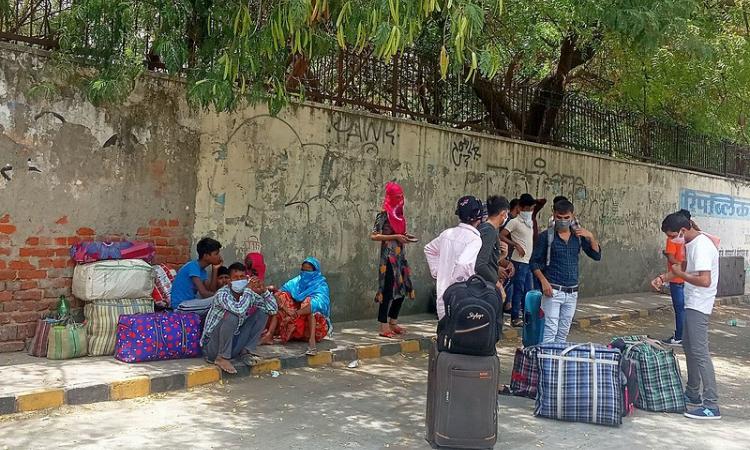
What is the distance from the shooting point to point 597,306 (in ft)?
44.2

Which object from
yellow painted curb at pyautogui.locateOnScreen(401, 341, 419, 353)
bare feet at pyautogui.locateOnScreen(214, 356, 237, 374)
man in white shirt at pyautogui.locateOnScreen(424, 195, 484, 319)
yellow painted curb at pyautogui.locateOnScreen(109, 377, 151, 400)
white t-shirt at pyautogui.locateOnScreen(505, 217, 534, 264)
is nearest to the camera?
man in white shirt at pyautogui.locateOnScreen(424, 195, 484, 319)

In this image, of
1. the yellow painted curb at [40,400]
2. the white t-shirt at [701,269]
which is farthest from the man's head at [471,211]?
the yellow painted curb at [40,400]

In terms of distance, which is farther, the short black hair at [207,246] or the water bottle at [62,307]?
the short black hair at [207,246]

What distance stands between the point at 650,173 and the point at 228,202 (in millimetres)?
11024

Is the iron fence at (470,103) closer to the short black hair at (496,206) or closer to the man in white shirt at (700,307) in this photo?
the short black hair at (496,206)

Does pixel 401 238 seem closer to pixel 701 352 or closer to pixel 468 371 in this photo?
pixel 701 352

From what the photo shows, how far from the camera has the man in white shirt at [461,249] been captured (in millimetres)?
5363

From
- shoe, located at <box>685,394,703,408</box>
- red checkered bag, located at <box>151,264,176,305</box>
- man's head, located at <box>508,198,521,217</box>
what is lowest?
shoe, located at <box>685,394,703,408</box>

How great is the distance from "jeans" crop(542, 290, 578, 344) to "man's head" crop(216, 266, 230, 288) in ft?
10.9

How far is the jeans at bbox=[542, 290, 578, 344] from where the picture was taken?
6734mm

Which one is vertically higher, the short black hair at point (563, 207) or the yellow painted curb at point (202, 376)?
the short black hair at point (563, 207)

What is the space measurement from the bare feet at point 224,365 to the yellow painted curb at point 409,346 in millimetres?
2481

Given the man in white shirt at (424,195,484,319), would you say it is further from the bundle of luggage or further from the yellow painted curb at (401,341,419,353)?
the yellow painted curb at (401,341,419,353)

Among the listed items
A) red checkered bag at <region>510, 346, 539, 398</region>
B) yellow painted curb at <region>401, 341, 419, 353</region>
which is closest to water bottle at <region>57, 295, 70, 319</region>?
yellow painted curb at <region>401, 341, 419, 353</region>
